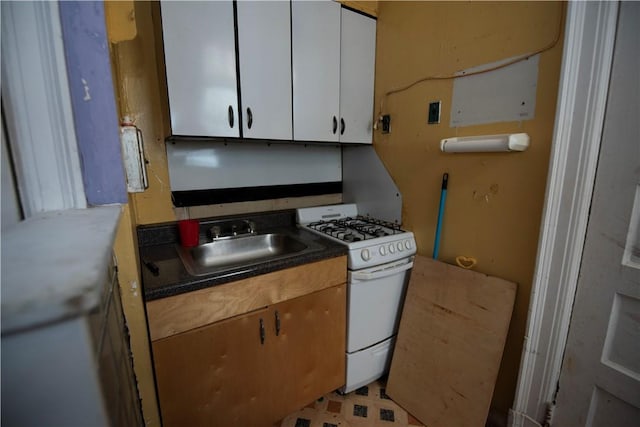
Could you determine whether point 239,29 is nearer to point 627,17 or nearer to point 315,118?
point 315,118

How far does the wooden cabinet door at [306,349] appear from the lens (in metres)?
1.26

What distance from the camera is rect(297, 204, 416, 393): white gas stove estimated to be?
1410 millimetres

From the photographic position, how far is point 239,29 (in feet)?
4.20

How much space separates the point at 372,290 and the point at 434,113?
3.15 feet

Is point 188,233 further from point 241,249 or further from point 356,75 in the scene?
point 356,75

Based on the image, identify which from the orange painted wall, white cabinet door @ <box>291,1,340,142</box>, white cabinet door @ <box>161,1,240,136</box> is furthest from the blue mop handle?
white cabinet door @ <box>161,1,240,136</box>

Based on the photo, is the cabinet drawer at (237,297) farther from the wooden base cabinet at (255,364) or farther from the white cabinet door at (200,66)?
the white cabinet door at (200,66)

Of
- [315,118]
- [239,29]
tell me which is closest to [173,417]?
[315,118]

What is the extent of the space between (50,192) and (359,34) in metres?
1.65

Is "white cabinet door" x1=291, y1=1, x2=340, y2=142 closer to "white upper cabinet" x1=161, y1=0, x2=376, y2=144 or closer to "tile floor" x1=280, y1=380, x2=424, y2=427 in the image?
"white upper cabinet" x1=161, y1=0, x2=376, y2=144

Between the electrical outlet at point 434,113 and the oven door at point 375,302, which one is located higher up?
the electrical outlet at point 434,113

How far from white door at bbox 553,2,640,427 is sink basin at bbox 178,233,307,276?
1.14 metres

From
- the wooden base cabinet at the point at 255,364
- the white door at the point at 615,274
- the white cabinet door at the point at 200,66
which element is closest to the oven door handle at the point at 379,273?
the wooden base cabinet at the point at 255,364

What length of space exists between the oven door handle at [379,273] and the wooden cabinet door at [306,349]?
0.09 metres
